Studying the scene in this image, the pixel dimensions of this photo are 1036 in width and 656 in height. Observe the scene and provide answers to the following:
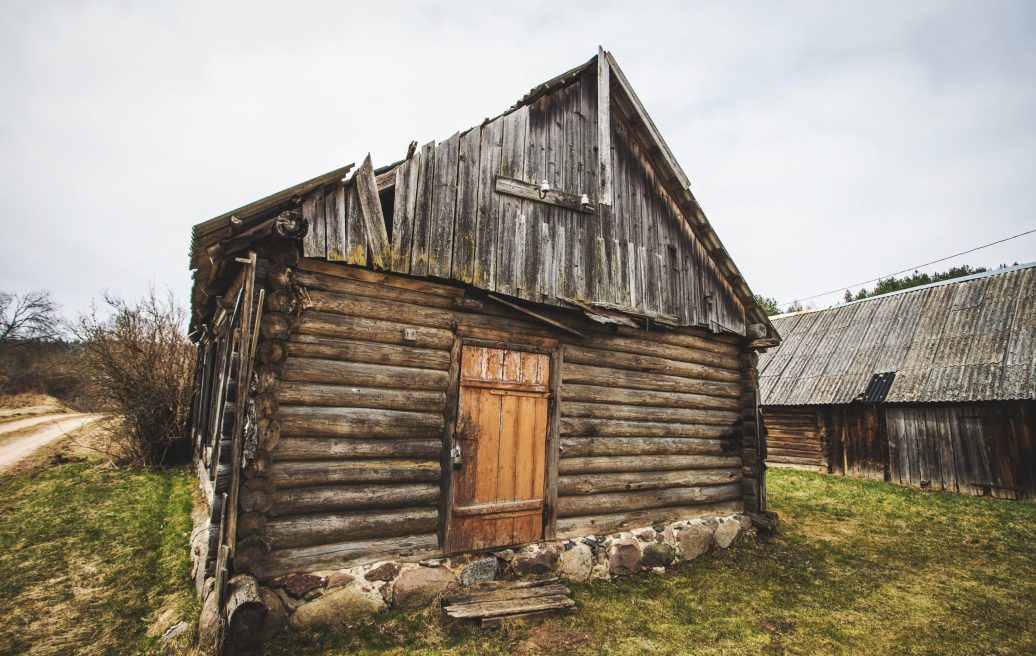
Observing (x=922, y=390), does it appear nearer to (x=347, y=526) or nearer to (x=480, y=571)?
(x=480, y=571)

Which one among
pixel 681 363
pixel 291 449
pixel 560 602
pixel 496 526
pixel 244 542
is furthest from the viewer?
pixel 681 363

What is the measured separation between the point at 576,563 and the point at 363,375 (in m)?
3.80

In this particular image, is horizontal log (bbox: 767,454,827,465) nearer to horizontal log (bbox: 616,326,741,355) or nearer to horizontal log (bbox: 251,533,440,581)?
horizontal log (bbox: 616,326,741,355)

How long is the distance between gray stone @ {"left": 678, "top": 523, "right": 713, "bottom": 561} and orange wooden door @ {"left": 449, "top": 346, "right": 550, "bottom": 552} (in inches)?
106

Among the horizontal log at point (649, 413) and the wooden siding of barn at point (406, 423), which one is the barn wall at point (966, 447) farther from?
the wooden siding of barn at point (406, 423)

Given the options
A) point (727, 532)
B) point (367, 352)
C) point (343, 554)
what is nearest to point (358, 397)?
point (367, 352)

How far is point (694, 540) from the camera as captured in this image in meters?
7.96

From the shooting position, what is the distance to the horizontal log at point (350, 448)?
16.4 feet

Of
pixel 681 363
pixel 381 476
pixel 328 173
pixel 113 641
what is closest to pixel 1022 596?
pixel 681 363

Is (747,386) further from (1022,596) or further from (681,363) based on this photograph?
(1022,596)

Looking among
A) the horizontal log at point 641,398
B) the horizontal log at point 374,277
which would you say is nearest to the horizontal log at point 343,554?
the horizontal log at point 641,398

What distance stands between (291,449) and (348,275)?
6.23 ft

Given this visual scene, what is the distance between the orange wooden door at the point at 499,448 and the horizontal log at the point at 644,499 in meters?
0.56

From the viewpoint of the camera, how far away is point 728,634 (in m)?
5.40
